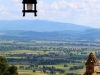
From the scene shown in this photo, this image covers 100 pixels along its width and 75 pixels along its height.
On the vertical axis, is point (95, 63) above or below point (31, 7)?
below

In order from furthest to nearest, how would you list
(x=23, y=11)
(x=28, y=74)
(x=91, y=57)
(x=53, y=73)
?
(x=53, y=73), (x=28, y=74), (x=91, y=57), (x=23, y=11)

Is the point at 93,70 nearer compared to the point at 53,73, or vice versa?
the point at 93,70

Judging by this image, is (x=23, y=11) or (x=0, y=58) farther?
(x=0, y=58)

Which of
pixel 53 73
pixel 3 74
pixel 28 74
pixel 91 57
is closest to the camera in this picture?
pixel 91 57

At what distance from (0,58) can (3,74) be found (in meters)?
1.59

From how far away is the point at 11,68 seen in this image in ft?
103

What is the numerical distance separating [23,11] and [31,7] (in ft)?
0.75

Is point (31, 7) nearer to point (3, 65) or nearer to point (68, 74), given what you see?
point (3, 65)

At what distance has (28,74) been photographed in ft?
409

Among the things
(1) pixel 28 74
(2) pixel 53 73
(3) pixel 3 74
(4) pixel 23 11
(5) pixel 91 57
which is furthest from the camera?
(2) pixel 53 73

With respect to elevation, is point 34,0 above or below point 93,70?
above

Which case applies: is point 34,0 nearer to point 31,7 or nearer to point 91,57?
point 31,7

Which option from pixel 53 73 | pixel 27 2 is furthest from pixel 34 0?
pixel 53 73

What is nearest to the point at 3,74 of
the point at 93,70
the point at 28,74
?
the point at 93,70
